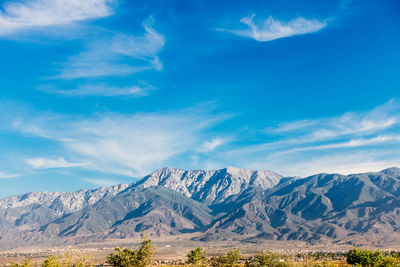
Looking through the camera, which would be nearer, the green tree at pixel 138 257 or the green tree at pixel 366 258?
the green tree at pixel 138 257

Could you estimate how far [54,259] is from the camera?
36.4 metres

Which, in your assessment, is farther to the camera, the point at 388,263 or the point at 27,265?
the point at 388,263

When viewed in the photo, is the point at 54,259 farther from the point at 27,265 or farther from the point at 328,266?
the point at 328,266

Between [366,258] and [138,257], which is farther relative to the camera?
[366,258]

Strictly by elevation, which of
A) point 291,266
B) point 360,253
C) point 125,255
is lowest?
point 360,253

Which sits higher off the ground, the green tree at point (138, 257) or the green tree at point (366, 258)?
the green tree at point (138, 257)

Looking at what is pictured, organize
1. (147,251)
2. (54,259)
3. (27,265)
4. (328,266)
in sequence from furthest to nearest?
1. (328,266)
2. (147,251)
3. (54,259)
4. (27,265)

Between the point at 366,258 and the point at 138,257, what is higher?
the point at 138,257

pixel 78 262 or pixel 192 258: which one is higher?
pixel 78 262

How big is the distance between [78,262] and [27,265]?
191 inches

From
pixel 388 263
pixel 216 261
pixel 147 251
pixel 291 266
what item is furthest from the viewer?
pixel 216 261

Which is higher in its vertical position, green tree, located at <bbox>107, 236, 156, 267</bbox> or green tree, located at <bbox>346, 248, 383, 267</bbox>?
green tree, located at <bbox>107, 236, 156, 267</bbox>

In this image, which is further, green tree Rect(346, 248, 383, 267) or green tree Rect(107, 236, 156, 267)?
green tree Rect(346, 248, 383, 267)

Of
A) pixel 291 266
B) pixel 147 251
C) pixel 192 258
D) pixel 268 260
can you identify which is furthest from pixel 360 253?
pixel 147 251
